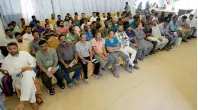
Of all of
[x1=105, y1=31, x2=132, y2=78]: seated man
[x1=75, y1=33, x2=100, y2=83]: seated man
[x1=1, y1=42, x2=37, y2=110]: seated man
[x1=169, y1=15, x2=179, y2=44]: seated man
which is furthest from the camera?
[x1=169, y1=15, x2=179, y2=44]: seated man

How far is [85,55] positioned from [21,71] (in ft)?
3.83


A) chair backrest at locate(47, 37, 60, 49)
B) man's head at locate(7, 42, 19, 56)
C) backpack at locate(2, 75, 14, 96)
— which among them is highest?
man's head at locate(7, 42, 19, 56)

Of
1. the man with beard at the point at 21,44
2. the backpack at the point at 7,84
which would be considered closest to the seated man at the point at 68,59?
the man with beard at the point at 21,44

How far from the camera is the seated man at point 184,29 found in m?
5.05

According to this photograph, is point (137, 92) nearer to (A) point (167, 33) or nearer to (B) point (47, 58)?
(B) point (47, 58)

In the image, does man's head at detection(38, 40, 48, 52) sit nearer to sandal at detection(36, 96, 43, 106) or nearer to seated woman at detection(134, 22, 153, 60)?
sandal at detection(36, 96, 43, 106)

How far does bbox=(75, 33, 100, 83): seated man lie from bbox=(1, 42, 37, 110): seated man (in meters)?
0.89

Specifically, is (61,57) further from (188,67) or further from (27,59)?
(188,67)

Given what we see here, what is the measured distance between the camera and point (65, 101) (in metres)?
2.55

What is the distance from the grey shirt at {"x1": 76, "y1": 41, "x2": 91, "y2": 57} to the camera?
3.02 meters

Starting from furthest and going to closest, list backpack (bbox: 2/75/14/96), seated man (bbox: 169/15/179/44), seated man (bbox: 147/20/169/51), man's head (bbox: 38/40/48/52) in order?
seated man (bbox: 169/15/179/44) → seated man (bbox: 147/20/169/51) → man's head (bbox: 38/40/48/52) → backpack (bbox: 2/75/14/96)

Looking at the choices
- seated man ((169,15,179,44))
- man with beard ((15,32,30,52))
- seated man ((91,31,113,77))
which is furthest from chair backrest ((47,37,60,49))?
seated man ((169,15,179,44))

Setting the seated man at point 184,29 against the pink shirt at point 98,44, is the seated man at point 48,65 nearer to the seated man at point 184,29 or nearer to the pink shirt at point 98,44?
the pink shirt at point 98,44

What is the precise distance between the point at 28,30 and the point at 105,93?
230 cm
